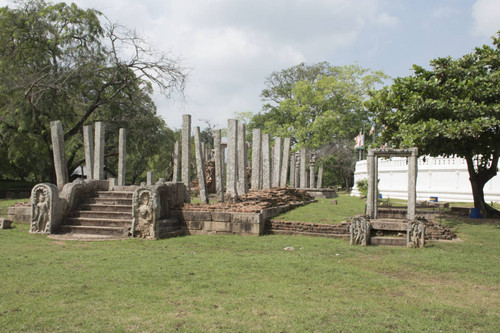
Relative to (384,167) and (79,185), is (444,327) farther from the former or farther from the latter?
(384,167)

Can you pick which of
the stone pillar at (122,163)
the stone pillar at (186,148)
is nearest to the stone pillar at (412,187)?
the stone pillar at (186,148)

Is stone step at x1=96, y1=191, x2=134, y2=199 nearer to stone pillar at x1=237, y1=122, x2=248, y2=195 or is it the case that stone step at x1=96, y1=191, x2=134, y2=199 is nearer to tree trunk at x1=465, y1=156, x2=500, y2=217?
stone pillar at x1=237, y1=122, x2=248, y2=195

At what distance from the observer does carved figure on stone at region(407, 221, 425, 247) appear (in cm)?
815

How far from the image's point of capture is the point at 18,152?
1989 cm

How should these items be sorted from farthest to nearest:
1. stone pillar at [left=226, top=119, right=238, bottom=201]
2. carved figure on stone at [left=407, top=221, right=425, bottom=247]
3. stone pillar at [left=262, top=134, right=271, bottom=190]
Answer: stone pillar at [left=262, top=134, right=271, bottom=190], stone pillar at [left=226, top=119, right=238, bottom=201], carved figure on stone at [left=407, top=221, right=425, bottom=247]

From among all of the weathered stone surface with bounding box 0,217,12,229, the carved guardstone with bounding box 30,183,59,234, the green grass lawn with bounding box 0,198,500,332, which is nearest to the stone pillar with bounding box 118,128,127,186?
the weathered stone surface with bounding box 0,217,12,229

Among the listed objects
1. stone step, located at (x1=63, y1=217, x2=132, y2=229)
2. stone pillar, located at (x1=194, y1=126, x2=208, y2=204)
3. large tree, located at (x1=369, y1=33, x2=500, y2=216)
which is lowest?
stone step, located at (x1=63, y1=217, x2=132, y2=229)

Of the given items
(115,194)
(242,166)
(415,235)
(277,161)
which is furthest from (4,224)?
(277,161)

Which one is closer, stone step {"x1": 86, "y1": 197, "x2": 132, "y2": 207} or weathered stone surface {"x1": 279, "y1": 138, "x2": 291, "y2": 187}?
stone step {"x1": 86, "y1": 197, "x2": 132, "y2": 207}

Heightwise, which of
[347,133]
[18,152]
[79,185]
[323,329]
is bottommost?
[323,329]

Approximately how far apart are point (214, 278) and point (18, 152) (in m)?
18.3

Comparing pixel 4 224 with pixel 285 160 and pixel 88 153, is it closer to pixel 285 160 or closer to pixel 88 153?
pixel 88 153

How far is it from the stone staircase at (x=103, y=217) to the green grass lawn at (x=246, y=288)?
3.38 feet

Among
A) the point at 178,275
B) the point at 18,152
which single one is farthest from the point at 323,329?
the point at 18,152
